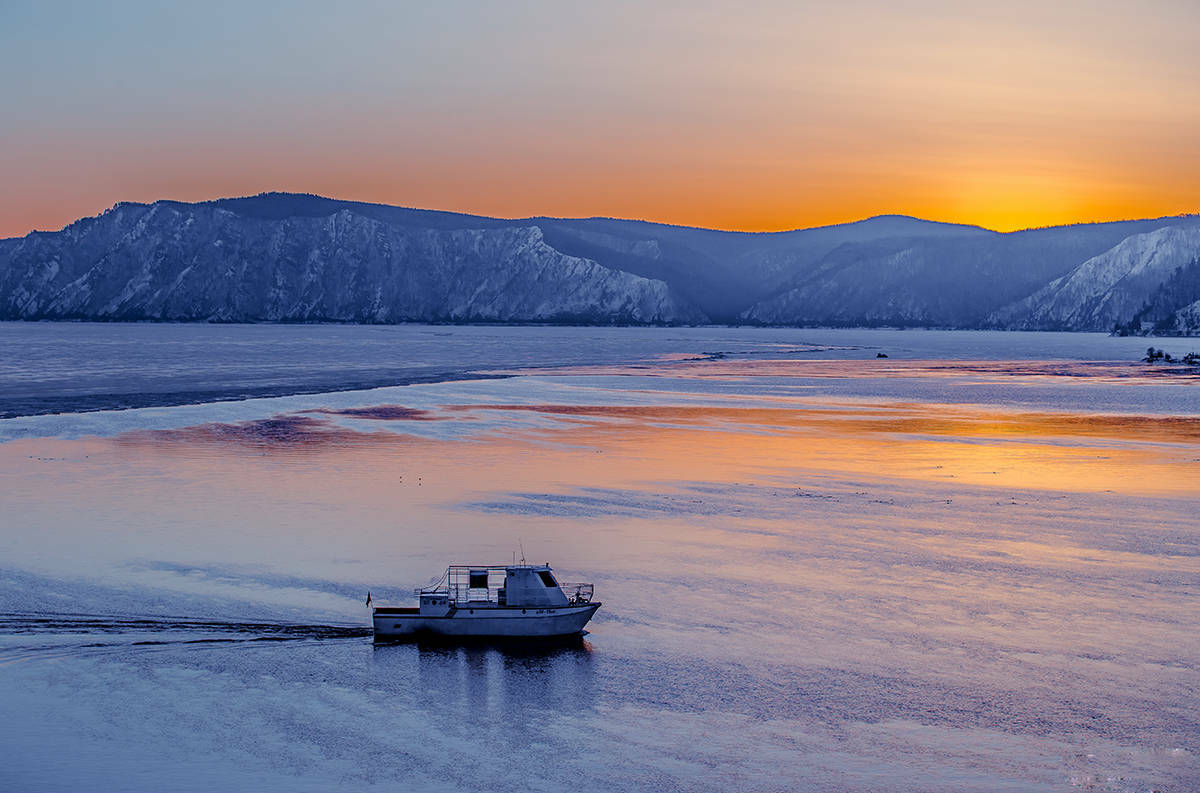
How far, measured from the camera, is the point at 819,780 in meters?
18.2

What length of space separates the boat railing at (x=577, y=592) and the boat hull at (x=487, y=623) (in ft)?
1.54

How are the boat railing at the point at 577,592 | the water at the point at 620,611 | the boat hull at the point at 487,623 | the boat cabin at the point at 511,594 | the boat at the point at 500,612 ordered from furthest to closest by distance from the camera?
1. the boat railing at the point at 577,592
2. the boat cabin at the point at 511,594
3. the boat at the point at 500,612
4. the boat hull at the point at 487,623
5. the water at the point at 620,611

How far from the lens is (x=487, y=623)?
2606cm

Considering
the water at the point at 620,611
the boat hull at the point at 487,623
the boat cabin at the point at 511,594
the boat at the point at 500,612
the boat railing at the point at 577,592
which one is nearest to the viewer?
the water at the point at 620,611

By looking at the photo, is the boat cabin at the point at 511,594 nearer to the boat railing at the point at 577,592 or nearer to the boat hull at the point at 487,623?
the boat railing at the point at 577,592

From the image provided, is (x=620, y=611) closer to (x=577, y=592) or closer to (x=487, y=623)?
(x=577, y=592)

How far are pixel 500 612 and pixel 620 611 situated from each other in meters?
2.89

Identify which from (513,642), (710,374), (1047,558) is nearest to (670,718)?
(513,642)

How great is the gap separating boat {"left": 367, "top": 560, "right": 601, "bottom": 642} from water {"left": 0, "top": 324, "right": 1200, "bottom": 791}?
596 mm

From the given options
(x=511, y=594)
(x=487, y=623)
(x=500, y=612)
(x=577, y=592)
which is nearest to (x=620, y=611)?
(x=577, y=592)

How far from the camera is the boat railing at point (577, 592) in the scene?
26.2 meters

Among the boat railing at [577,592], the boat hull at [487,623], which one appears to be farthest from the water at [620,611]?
the boat railing at [577,592]

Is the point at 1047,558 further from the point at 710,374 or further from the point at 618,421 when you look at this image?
the point at 710,374

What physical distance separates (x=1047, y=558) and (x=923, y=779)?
15.7m
